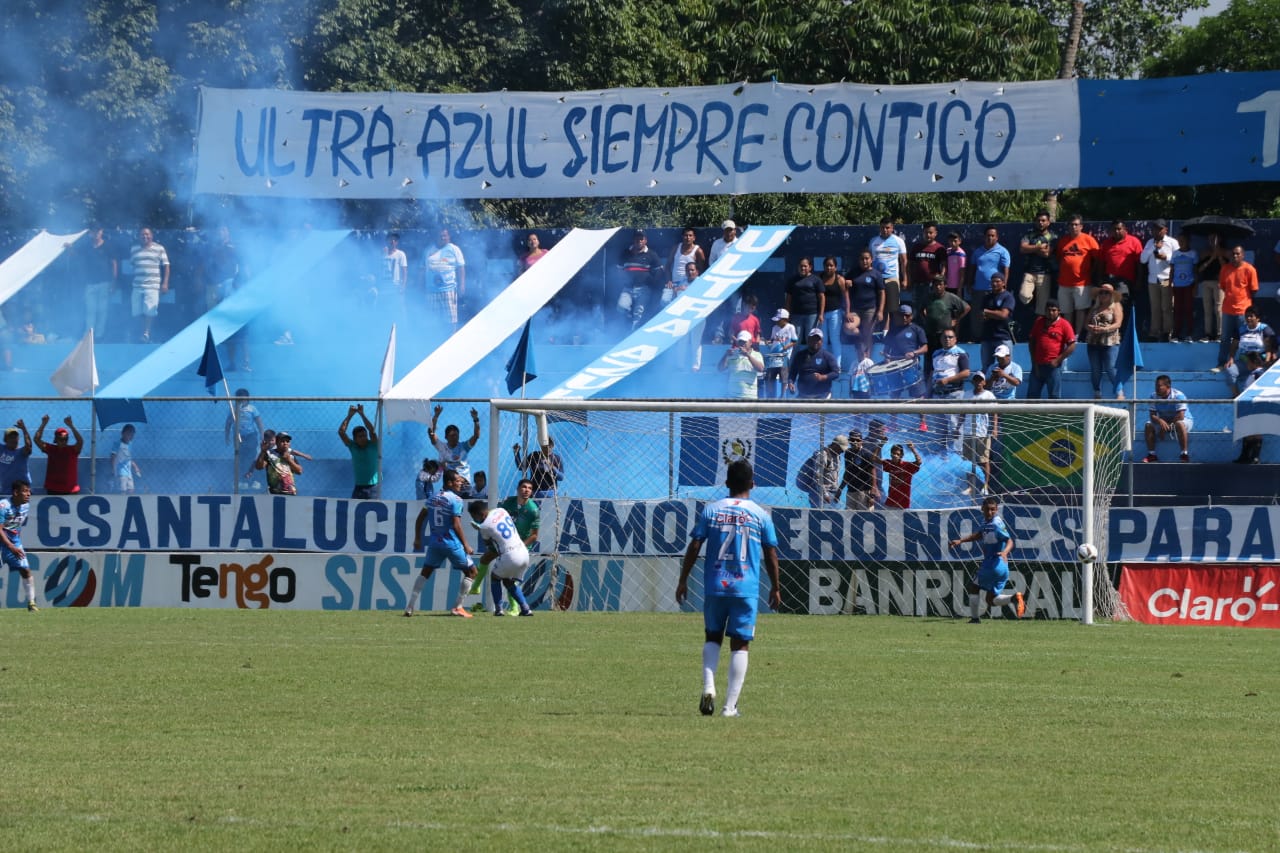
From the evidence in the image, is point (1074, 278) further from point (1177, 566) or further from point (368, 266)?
point (368, 266)

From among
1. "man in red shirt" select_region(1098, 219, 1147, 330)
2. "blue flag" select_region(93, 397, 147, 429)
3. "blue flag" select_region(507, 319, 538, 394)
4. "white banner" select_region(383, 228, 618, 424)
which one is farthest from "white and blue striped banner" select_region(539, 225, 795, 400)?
"blue flag" select_region(93, 397, 147, 429)

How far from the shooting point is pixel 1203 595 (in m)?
21.3

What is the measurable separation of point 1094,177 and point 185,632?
1573 centimetres

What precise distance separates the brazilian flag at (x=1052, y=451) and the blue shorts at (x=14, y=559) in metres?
12.2

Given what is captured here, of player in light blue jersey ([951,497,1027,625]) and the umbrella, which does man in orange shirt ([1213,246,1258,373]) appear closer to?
the umbrella

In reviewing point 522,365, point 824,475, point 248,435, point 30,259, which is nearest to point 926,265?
point 824,475

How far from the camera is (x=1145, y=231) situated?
87.6 feet

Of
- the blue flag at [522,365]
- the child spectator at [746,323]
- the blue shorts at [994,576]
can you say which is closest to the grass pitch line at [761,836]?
the blue shorts at [994,576]

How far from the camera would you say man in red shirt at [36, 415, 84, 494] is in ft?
78.3

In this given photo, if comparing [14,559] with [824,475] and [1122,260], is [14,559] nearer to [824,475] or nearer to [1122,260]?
[824,475]

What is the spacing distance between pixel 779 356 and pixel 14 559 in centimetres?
1080

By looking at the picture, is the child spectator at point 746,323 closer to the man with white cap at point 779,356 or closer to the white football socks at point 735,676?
the man with white cap at point 779,356

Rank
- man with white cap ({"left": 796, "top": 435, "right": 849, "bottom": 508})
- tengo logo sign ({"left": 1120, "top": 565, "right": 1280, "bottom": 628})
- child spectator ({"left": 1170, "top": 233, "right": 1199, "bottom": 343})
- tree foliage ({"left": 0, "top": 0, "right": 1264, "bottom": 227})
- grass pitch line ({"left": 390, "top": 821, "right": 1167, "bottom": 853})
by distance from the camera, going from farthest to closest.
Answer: tree foliage ({"left": 0, "top": 0, "right": 1264, "bottom": 227})
child spectator ({"left": 1170, "top": 233, "right": 1199, "bottom": 343})
man with white cap ({"left": 796, "top": 435, "right": 849, "bottom": 508})
tengo logo sign ({"left": 1120, "top": 565, "right": 1280, "bottom": 628})
grass pitch line ({"left": 390, "top": 821, "right": 1167, "bottom": 853})

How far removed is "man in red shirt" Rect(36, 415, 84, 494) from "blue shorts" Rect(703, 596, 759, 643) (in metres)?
15.3
